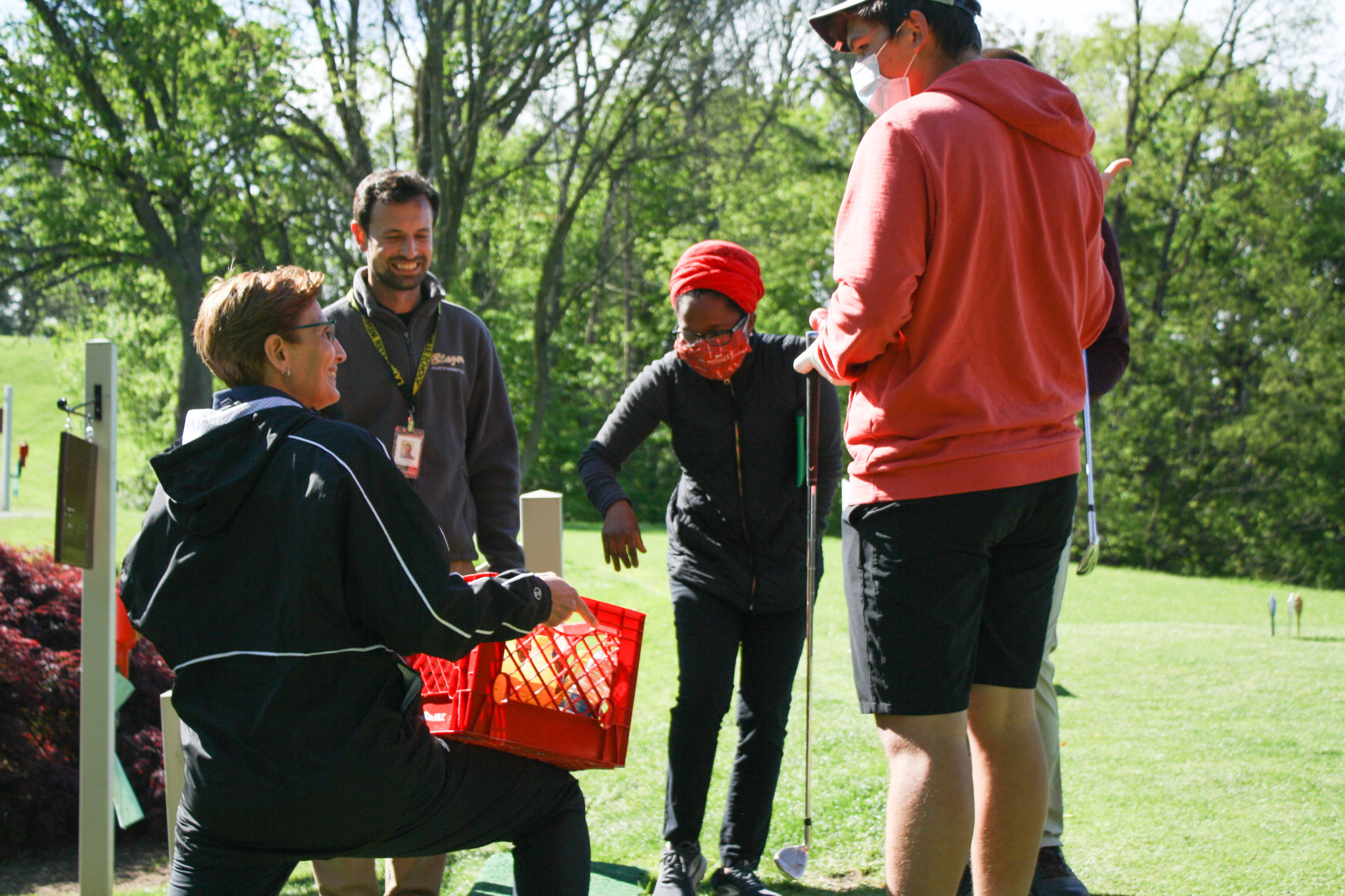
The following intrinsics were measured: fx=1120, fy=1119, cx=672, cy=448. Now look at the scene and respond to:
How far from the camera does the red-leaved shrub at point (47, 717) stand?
4.57m

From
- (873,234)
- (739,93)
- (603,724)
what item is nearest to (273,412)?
(603,724)

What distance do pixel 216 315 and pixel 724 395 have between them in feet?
5.90

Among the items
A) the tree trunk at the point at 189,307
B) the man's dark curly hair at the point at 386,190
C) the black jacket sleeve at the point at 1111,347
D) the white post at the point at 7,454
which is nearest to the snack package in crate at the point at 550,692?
the man's dark curly hair at the point at 386,190

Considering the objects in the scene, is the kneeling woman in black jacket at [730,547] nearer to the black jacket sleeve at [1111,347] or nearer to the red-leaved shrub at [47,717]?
the black jacket sleeve at [1111,347]

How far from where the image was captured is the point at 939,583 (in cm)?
225

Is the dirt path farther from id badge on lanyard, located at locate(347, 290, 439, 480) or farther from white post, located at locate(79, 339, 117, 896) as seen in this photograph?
id badge on lanyard, located at locate(347, 290, 439, 480)

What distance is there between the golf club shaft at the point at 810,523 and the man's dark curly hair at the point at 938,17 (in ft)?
3.22

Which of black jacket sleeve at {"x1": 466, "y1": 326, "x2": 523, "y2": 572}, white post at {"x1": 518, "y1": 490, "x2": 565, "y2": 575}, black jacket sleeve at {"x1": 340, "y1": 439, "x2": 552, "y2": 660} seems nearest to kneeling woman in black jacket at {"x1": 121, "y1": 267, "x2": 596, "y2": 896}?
black jacket sleeve at {"x1": 340, "y1": 439, "x2": 552, "y2": 660}

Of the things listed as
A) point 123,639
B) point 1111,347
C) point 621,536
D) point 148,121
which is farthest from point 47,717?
point 148,121

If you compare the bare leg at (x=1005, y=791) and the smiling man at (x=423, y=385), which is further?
the smiling man at (x=423, y=385)

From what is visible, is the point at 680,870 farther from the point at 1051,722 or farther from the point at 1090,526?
the point at 1090,526

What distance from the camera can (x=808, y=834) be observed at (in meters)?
3.43

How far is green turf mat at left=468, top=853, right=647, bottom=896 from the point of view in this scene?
3.74 metres

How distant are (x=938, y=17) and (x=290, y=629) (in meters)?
1.87
